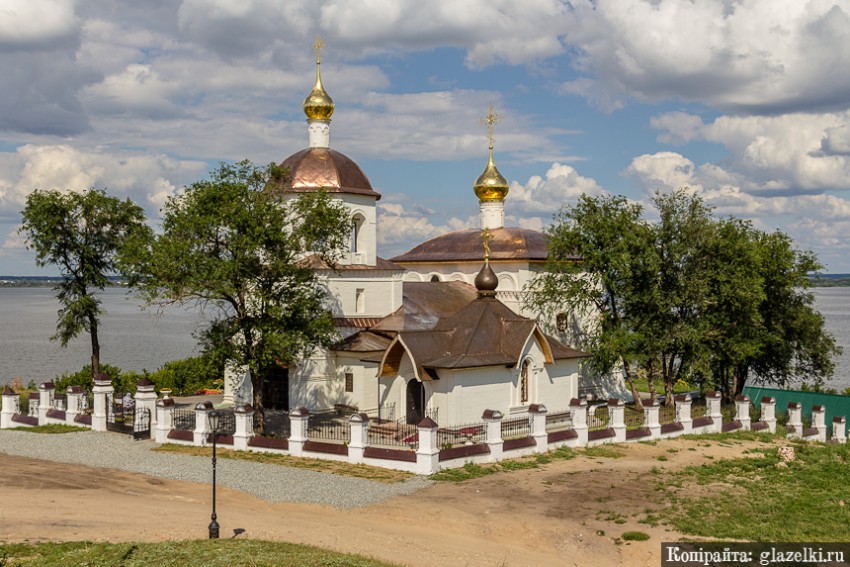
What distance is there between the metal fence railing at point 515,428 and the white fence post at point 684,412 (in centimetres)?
484

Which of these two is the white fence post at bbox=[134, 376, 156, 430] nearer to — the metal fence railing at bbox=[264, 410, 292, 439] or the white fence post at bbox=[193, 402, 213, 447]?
the white fence post at bbox=[193, 402, 213, 447]

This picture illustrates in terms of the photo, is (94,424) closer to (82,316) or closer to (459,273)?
(82,316)

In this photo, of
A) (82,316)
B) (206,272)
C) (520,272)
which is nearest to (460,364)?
(206,272)

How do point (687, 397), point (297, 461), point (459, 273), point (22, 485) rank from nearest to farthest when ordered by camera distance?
1. point (22, 485)
2. point (297, 461)
3. point (687, 397)
4. point (459, 273)

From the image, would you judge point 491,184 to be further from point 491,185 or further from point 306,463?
point 306,463

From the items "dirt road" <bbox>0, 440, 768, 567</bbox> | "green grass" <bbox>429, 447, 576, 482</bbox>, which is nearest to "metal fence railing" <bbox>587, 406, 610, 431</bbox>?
"green grass" <bbox>429, 447, 576, 482</bbox>

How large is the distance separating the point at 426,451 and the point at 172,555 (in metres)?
8.06

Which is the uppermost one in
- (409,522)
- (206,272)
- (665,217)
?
(665,217)

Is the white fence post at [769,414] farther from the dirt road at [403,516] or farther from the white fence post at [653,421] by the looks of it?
the dirt road at [403,516]

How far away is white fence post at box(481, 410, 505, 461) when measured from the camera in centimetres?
1962

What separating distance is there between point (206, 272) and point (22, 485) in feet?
21.5

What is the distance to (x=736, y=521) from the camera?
14711 mm

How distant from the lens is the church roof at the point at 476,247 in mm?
30688

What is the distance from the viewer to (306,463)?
19.2 meters
